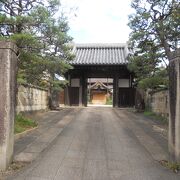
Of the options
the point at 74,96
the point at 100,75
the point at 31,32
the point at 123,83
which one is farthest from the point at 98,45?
the point at 31,32

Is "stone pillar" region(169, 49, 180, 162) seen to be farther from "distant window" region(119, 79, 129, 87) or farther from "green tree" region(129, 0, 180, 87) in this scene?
"distant window" region(119, 79, 129, 87)

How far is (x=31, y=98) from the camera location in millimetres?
18156

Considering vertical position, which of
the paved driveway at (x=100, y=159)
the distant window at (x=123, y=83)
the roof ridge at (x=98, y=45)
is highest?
the roof ridge at (x=98, y=45)

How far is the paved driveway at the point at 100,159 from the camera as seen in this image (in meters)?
6.46

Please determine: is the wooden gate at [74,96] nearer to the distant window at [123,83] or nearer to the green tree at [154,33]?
the distant window at [123,83]

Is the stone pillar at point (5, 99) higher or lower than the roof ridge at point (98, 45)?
lower

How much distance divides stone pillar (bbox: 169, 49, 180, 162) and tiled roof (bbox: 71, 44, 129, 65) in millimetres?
19075

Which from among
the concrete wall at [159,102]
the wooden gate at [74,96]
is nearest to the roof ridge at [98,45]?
the wooden gate at [74,96]

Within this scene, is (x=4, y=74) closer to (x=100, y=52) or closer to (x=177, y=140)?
(x=177, y=140)

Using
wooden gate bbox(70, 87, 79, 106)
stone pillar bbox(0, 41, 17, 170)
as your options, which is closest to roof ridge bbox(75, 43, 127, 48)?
wooden gate bbox(70, 87, 79, 106)

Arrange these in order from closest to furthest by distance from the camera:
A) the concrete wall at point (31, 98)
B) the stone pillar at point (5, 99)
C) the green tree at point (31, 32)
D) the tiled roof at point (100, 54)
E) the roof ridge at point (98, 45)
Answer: the stone pillar at point (5, 99) → the green tree at point (31, 32) → the concrete wall at point (31, 98) → the tiled roof at point (100, 54) → the roof ridge at point (98, 45)

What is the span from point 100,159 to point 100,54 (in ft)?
77.9

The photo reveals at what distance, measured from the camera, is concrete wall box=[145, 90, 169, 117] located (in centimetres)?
1706

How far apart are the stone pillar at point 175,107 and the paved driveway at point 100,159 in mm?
496
